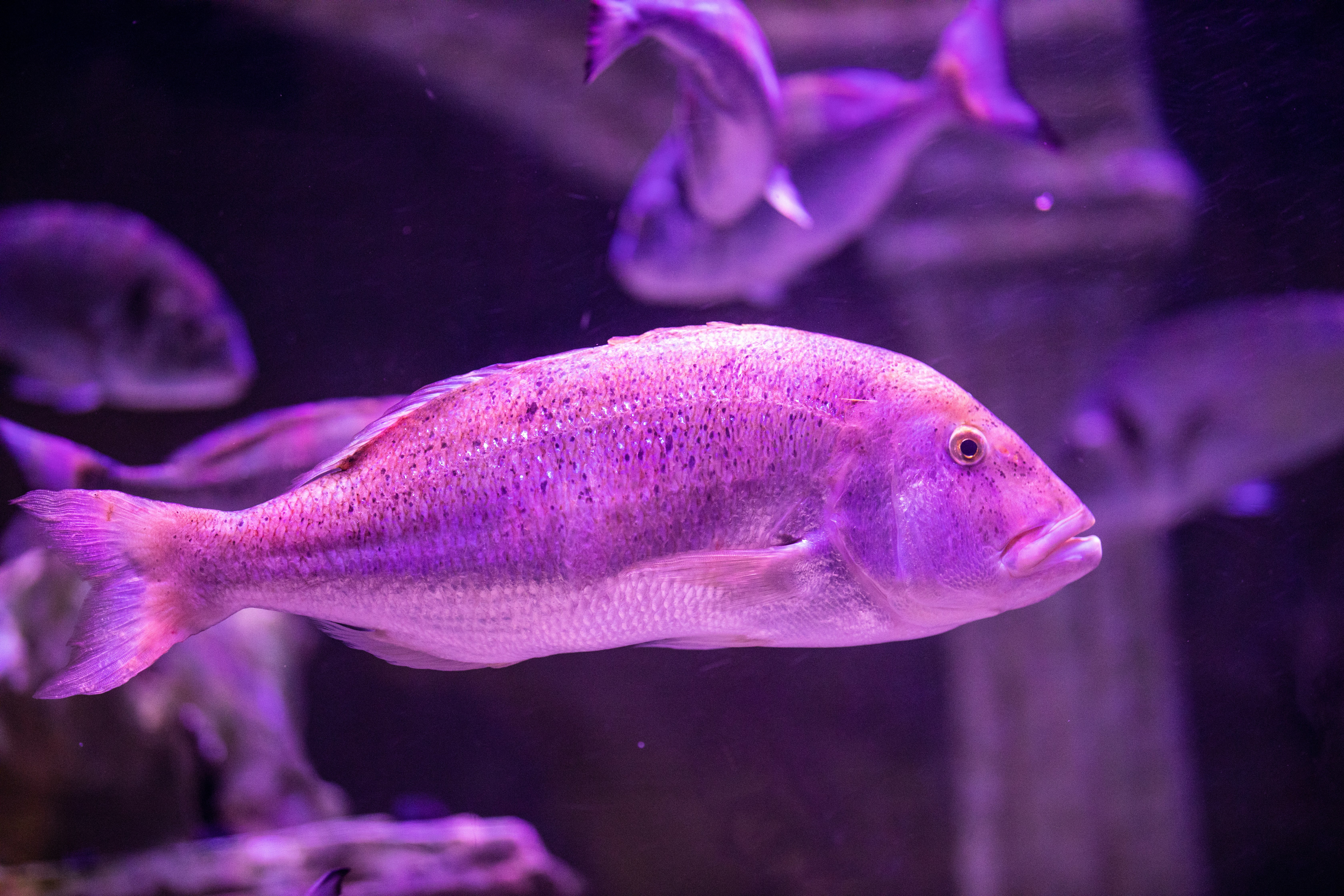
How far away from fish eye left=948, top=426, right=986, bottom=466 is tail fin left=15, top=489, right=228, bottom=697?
3.87 ft

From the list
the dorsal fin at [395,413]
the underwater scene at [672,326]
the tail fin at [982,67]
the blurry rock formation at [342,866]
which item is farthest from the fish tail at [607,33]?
the blurry rock formation at [342,866]

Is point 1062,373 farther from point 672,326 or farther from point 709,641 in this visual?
point 709,641

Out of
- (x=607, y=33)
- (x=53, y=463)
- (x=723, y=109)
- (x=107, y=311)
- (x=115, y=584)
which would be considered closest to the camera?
(x=115, y=584)

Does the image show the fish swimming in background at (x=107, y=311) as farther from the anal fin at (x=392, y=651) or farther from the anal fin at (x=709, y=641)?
the anal fin at (x=709, y=641)

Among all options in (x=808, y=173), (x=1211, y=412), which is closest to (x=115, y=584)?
(x=808, y=173)

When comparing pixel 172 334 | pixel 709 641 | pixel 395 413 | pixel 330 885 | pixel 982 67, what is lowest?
pixel 330 885

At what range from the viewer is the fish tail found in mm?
1412

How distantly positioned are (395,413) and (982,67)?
1855mm

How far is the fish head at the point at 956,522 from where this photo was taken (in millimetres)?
1038

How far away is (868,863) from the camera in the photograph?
7.68 feet

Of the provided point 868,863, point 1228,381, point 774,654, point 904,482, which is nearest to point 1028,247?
point 1228,381

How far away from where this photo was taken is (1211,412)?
2371 mm

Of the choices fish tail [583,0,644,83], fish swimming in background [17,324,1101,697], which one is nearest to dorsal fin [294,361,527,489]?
fish swimming in background [17,324,1101,697]

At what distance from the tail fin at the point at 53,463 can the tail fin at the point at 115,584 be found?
0.77 meters
